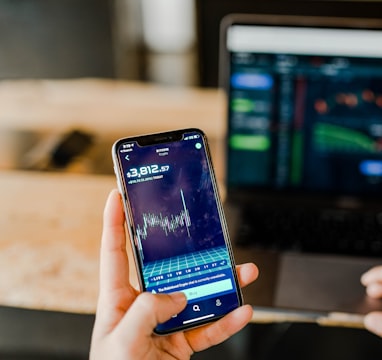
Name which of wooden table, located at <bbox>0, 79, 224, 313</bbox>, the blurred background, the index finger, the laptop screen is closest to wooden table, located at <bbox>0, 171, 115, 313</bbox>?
wooden table, located at <bbox>0, 79, 224, 313</bbox>

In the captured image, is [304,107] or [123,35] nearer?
[304,107]

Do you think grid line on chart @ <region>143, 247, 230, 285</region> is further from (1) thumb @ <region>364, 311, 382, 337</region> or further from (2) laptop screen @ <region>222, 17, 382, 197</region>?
(2) laptop screen @ <region>222, 17, 382, 197</region>

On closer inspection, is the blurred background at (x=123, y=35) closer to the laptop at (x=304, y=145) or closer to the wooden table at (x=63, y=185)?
the wooden table at (x=63, y=185)

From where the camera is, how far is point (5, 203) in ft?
3.39

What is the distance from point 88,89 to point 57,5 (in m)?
0.62

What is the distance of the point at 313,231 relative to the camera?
923 millimetres

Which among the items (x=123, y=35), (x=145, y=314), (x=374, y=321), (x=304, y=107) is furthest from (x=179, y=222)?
(x=123, y=35)

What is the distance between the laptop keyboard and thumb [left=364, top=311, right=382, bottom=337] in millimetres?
164

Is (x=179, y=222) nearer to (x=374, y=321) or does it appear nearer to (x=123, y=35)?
(x=374, y=321)

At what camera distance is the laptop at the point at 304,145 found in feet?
2.91

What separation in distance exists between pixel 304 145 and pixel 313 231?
166 mm

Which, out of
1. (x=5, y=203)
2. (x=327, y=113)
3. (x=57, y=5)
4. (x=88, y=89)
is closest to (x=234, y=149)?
(x=327, y=113)

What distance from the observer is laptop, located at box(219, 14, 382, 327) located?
2.91ft

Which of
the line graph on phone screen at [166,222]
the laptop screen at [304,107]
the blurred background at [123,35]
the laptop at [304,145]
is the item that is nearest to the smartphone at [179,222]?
the line graph on phone screen at [166,222]
